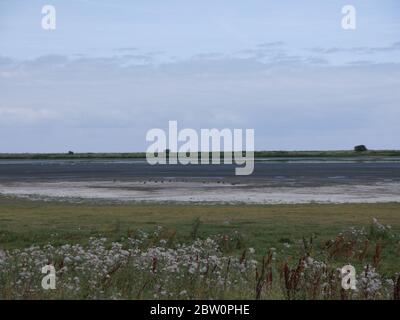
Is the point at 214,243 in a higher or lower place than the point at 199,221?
higher

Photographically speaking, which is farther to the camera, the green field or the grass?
the grass

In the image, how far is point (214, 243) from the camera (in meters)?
13.5

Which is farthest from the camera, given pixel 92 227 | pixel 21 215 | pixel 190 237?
pixel 21 215

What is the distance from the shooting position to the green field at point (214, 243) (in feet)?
28.8

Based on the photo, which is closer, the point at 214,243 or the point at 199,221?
the point at 214,243

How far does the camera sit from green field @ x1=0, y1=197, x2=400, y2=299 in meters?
8.77

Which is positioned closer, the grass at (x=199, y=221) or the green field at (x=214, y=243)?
the green field at (x=214, y=243)

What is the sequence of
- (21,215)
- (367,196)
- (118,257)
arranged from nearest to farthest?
1. (118,257)
2. (21,215)
3. (367,196)

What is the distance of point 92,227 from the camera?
67.9 feet
